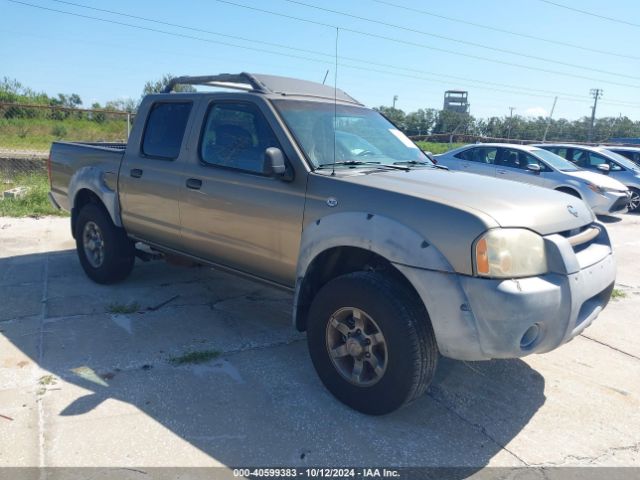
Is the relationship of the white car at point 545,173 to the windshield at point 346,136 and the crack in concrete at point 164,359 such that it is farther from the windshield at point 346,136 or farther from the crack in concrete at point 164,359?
the crack in concrete at point 164,359

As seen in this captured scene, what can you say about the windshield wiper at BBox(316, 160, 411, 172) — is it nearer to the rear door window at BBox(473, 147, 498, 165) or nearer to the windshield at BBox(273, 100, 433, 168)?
the windshield at BBox(273, 100, 433, 168)

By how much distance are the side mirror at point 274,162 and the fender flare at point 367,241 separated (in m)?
0.41

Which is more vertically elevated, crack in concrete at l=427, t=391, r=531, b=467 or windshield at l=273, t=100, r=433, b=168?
windshield at l=273, t=100, r=433, b=168

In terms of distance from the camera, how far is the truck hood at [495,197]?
2.95 metres

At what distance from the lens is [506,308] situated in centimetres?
270

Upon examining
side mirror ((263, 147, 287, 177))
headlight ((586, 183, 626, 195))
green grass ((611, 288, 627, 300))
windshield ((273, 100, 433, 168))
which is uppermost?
windshield ((273, 100, 433, 168))

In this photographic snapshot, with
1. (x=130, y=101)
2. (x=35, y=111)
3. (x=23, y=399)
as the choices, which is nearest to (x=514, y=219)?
(x=23, y=399)

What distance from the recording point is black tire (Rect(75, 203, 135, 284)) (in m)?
5.29

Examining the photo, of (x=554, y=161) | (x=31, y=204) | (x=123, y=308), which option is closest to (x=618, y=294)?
(x=123, y=308)

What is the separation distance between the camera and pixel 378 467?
9.07ft

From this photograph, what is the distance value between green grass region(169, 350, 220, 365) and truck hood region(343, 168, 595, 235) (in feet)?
5.45

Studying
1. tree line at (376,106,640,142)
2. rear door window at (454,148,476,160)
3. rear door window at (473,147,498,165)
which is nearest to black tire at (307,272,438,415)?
rear door window at (473,147,498,165)

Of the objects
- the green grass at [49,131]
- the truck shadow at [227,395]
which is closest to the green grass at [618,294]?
the truck shadow at [227,395]

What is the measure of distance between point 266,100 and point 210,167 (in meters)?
0.72
